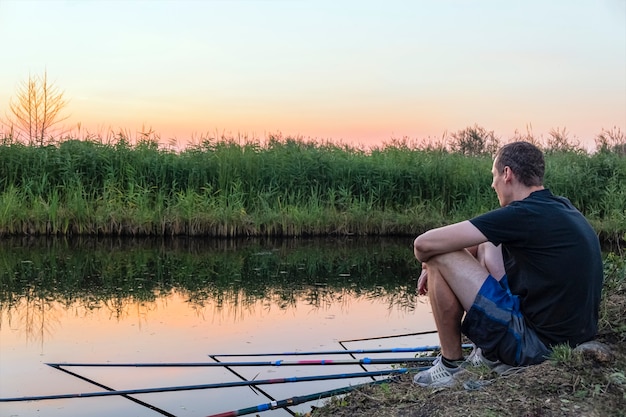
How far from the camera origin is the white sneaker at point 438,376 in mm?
2914

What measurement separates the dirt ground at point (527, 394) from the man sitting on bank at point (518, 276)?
4.5 inches

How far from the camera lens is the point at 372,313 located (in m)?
5.73

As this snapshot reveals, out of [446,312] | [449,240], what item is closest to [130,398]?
[446,312]

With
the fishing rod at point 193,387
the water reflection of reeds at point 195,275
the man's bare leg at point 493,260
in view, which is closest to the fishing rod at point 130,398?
the fishing rod at point 193,387

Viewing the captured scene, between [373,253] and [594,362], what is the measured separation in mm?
6679

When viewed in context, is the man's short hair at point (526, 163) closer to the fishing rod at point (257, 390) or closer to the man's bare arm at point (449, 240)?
the man's bare arm at point (449, 240)

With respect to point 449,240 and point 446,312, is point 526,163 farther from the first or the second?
point 446,312

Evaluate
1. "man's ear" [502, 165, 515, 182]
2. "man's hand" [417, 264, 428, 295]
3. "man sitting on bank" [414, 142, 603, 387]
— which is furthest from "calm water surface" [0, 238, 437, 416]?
"man's ear" [502, 165, 515, 182]

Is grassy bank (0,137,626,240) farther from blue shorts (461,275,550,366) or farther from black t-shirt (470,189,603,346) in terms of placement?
black t-shirt (470,189,603,346)

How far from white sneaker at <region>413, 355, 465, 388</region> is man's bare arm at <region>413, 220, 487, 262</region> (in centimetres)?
55

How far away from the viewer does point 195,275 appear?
7254mm

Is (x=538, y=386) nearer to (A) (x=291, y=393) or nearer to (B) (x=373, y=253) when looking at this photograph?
(A) (x=291, y=393)

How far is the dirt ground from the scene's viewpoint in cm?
243

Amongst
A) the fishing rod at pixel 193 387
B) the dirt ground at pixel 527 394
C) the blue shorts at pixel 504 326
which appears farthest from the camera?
the fishing rod at pixel 193 387
